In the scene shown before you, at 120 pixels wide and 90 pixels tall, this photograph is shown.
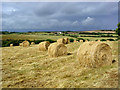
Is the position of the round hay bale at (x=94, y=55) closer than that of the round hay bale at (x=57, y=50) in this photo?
Yes

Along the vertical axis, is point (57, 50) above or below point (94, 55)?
below

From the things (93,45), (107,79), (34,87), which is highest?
(93,45)

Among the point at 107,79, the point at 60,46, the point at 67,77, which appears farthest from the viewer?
the point at 60,46

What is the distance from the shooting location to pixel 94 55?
825cm

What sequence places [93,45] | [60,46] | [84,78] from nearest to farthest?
[84,78] → [93,45] → [60,46]

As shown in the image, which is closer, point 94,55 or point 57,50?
point 94,55

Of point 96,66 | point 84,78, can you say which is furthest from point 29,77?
point 96,66

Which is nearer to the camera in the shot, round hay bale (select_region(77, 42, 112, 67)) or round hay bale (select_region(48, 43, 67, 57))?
round hay bale (select_region(77, 42, 112, 67))

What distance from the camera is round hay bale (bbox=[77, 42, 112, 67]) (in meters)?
8.31

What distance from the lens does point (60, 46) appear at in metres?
13.9

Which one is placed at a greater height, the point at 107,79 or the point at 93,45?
the point at 93,45

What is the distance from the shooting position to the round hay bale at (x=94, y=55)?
8.31 m

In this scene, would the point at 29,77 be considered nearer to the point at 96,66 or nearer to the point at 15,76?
the point at 15,76

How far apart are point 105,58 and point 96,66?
1072 millimetres
